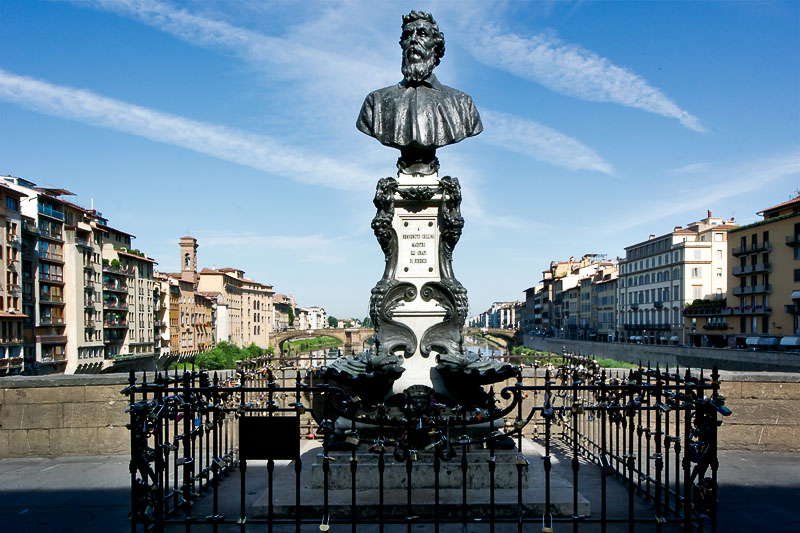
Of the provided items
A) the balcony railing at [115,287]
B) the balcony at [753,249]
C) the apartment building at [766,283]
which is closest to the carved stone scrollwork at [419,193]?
the apartment building at [766,283]

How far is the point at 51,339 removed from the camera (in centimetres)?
5194

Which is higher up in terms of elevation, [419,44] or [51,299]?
[419,44]

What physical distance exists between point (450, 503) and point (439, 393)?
2104 millimetres

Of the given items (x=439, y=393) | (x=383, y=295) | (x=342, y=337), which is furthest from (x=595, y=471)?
(x=342, y=337)

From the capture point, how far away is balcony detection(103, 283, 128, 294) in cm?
6366

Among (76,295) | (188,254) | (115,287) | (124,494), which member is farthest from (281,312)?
(124,494)

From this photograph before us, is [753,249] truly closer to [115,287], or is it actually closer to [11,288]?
[11,288]

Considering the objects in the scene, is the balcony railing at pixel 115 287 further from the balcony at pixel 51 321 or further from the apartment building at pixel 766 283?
the apartment building at pixel 766 283

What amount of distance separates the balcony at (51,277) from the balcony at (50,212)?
4.94 metres

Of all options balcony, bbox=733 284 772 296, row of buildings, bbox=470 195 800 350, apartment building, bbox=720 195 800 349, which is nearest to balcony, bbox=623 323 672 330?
row of buildings, bbox=470 195 800 350

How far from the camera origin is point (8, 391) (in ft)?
36.8

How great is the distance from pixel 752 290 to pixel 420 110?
2160 inches

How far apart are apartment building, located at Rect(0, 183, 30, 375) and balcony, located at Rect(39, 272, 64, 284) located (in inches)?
174

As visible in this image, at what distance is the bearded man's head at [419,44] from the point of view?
32.5ft
